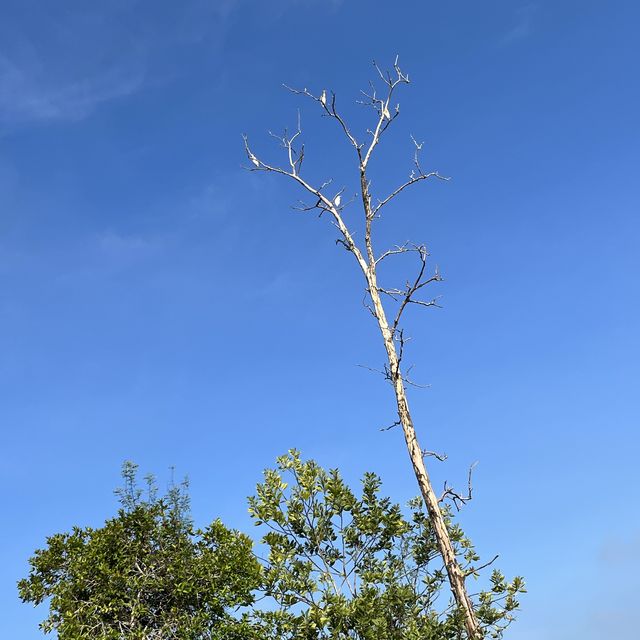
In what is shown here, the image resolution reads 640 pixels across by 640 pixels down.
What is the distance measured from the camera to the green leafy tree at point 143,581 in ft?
53.3

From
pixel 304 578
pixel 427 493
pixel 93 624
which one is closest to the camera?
pixel 427 493

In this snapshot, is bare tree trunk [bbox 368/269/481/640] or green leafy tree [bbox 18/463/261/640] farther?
green leafy tree [bbox 18/463/261/640]

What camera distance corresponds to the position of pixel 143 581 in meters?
16.7

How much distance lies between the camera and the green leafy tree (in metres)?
16.2

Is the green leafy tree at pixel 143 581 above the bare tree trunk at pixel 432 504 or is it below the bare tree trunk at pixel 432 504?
above

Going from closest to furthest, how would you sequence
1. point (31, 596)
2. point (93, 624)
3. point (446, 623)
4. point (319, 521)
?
point (446, 623) → point (319, 521) → point (93, 624) → point (31, 596)

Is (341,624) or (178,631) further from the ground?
(178,631)

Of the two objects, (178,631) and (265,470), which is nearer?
(265,470)

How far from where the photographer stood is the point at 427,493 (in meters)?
9.11

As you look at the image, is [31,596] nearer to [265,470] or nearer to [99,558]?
[99,558]

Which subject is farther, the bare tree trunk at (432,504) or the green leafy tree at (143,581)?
the green leafy tree at (143,581)

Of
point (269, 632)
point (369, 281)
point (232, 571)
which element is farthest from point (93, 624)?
point (369, 281)

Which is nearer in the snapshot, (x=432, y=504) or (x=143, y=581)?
(x=432, y=504)

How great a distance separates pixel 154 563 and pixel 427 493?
33.8 ft
